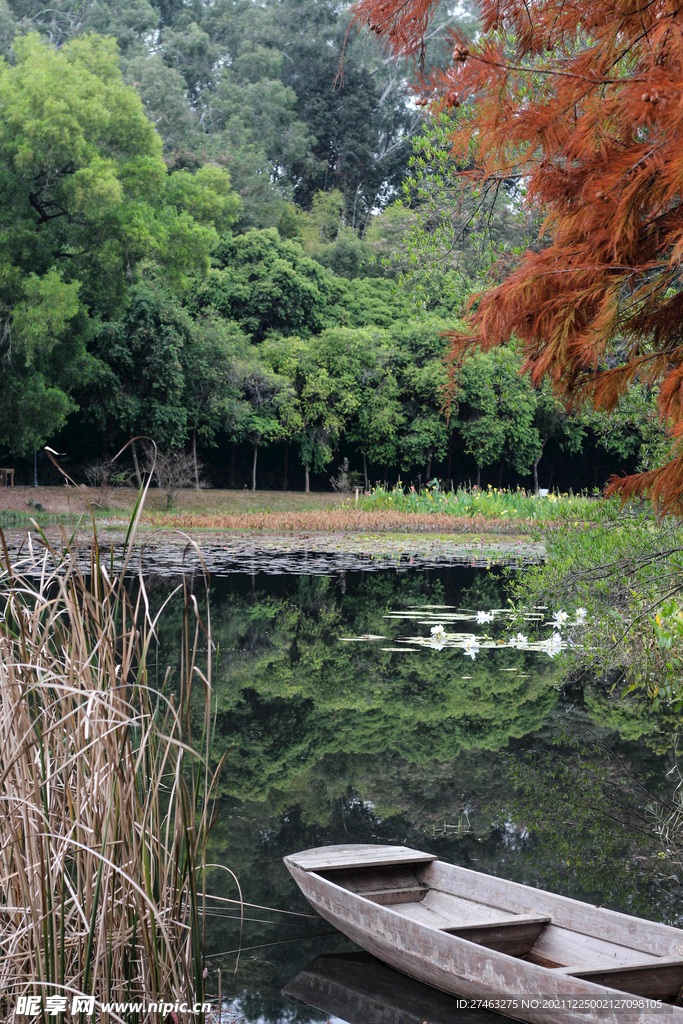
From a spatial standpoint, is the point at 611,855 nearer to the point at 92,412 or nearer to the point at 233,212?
the point at 92,412

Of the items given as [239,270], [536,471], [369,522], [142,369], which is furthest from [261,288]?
[536,471]

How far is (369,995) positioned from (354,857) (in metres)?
0.53

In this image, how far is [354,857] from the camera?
3656 mm

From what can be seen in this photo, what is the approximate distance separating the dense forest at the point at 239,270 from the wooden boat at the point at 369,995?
13.3 feet

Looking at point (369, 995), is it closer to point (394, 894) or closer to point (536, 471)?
point (394, 894)

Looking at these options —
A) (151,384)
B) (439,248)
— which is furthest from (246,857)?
(151,384)

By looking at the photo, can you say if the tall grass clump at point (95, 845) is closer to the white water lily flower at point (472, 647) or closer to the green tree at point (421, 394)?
the white water lily flower at point (472, 647)

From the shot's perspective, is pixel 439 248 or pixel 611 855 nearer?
pixel 611 855

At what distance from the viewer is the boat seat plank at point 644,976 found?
278 cm

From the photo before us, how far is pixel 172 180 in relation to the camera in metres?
24.2

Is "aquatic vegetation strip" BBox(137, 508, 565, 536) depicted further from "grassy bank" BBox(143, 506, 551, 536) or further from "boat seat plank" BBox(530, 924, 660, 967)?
"boat seat plank" BBox(530, 924, 660, 967)

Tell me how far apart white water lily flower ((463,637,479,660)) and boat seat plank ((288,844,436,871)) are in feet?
14.8

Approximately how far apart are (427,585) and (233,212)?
1731 cm

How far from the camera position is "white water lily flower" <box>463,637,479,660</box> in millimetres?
8234
